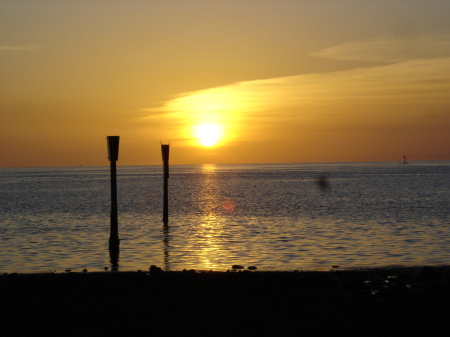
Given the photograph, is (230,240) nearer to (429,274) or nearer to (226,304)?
(429,274)

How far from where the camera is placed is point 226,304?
11.2 meters

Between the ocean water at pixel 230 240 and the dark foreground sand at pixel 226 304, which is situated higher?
the dark foreground sand at pixel 226 304

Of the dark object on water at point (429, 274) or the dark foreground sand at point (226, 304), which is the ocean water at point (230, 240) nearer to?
the dark object on water at point (429, 274)

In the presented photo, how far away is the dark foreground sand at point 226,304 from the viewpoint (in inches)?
367

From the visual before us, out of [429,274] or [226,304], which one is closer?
[226,304]

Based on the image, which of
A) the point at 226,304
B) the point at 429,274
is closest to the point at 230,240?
the point at 429,274

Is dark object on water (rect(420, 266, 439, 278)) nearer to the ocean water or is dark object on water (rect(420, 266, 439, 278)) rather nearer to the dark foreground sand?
the dark foreground sand

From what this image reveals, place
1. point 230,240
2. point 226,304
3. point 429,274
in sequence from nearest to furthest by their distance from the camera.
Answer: point 226,304, point 429,274, point 230,240

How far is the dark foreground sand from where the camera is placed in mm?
9312

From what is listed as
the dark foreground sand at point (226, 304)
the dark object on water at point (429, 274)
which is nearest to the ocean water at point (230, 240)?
the dark object on water at point (429, 274)

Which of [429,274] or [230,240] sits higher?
[429,274]

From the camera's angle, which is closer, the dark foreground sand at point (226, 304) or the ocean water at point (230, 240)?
the dark foreground sand at point (226, 304)

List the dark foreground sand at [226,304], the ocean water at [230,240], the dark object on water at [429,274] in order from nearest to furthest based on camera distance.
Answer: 1. the dark foreground sand at [226,304]
2. the dark object on water at [429,274]
3. the ocean water at [230,240]

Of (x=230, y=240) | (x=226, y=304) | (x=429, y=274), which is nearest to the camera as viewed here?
(x=226, y=304)
